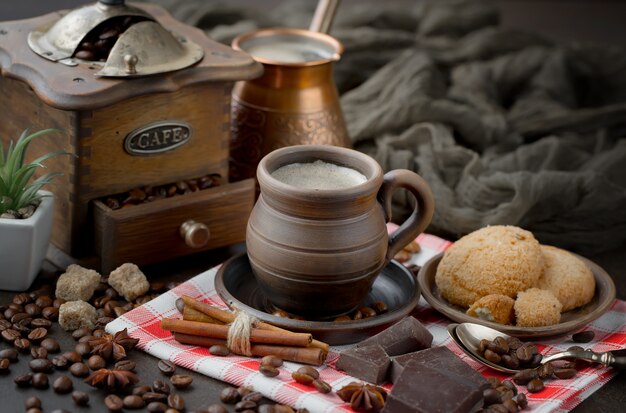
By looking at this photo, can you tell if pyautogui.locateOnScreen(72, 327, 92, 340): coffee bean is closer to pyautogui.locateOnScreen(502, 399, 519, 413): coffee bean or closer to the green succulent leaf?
the green succulent leaf

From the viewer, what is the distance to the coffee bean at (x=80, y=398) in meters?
1.58

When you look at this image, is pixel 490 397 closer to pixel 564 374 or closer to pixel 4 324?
pixel 564 374

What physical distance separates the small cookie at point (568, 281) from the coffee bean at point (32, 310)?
0.92m

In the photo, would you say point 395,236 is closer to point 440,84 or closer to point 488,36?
point 440,84

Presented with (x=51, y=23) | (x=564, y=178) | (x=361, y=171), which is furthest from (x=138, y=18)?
(x=564, y=178)

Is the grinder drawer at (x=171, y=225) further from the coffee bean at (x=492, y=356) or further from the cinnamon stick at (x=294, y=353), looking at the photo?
the coffee bean at (x=492, y=356)

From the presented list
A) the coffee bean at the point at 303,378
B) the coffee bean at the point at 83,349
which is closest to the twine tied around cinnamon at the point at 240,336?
the coffee bean at the point at 303,378

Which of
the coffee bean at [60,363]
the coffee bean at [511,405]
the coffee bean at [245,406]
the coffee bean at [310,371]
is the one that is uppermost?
the coffee bean at [511,405]

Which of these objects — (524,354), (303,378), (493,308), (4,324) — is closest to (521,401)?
(524,354)

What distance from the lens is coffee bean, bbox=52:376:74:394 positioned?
5.28 feet

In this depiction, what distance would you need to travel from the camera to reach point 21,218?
190 centimetres

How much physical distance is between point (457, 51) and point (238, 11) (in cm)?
67

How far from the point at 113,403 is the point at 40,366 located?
163mm

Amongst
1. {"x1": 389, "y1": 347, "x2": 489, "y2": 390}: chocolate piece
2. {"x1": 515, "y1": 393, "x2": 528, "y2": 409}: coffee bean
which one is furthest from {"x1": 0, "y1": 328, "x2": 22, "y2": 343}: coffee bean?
{"x1": 515, "y1": 393, "x2": 528, "y2": 409}: coffee bean
